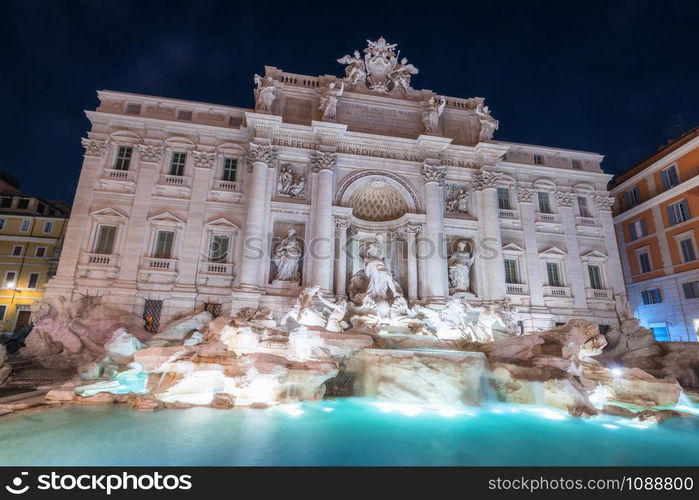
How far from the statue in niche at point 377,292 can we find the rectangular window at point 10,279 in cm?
2632

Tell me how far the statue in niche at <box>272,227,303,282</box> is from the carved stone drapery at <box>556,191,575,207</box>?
16462 mm

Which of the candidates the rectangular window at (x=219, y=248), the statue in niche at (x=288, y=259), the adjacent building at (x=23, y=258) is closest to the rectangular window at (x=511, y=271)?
the statue in niche at (x=288, y=259)

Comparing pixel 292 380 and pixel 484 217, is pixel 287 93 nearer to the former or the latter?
pixel 484 217

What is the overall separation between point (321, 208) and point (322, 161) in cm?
264

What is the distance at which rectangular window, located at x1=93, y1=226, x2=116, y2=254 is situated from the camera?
56.2 ft

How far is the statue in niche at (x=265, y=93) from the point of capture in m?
18.6

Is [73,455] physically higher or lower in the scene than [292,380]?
lower

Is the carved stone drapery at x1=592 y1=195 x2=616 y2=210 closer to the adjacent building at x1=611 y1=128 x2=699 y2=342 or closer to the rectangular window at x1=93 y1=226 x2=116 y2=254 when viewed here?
the adjacent building at x1=611 y1=128 x2=699 y2=342

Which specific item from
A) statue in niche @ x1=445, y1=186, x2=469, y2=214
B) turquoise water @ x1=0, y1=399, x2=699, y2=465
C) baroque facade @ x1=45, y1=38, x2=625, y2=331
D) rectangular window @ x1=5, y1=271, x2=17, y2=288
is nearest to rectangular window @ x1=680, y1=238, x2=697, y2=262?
baroque facade @ x1=45, y1=38, x2=625, y2=331

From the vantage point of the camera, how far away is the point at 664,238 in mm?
22484

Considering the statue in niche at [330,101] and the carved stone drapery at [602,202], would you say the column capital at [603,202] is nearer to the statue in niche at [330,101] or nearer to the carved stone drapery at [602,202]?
the carved stone drapery at [602,202]

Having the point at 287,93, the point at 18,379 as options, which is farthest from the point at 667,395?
the point at 287,93
